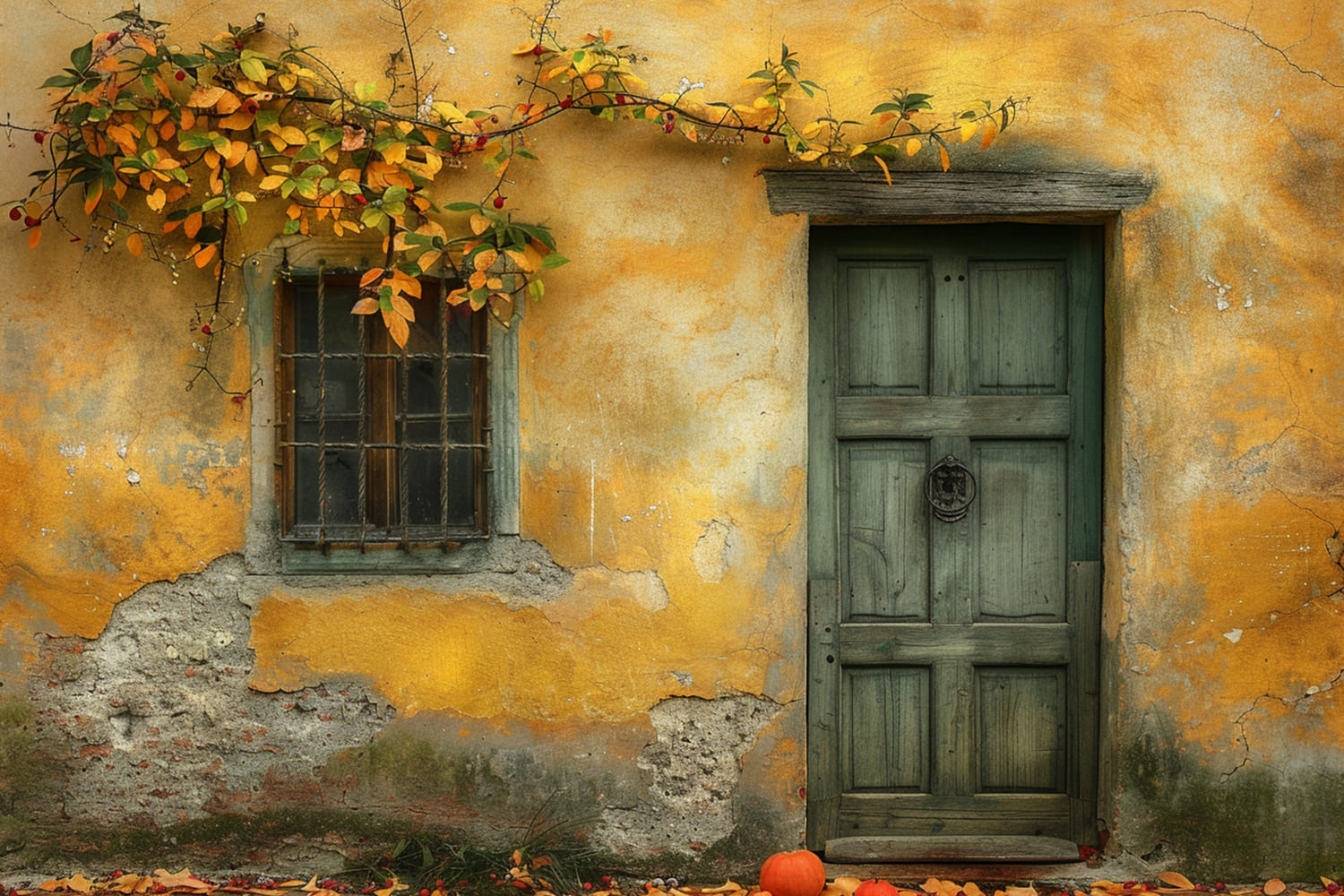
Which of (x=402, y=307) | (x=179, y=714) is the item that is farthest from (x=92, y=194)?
(x=179, y=714)

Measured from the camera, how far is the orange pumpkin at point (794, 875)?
3.12 m

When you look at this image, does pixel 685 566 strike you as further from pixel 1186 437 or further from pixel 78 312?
pixel 78 312

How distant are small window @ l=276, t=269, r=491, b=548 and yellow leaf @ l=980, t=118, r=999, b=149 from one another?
170cm

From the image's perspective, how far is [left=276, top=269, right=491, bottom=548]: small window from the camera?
10.9ft

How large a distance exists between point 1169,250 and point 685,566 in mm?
1864

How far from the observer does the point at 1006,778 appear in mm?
3518

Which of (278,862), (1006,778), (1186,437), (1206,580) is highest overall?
(1186,437)

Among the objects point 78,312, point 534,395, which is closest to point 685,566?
point 534,395

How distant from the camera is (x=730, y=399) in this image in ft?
10.9

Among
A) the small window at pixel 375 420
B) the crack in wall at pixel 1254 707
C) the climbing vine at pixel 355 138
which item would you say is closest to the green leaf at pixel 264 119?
the climbing vine at pixel 355 138

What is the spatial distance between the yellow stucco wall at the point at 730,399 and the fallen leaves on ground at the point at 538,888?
0.61ft

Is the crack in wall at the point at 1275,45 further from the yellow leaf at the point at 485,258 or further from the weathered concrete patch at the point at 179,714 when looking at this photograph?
the weathered concrete patch at the point at 179,714

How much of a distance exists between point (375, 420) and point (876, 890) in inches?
85.5

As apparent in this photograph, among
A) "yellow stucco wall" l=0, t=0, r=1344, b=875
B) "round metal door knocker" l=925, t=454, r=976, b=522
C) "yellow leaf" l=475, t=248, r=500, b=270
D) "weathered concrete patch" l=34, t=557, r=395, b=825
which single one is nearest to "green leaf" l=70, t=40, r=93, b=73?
"yellow stucco wall" l=0, t=0, r=1344, b=875
